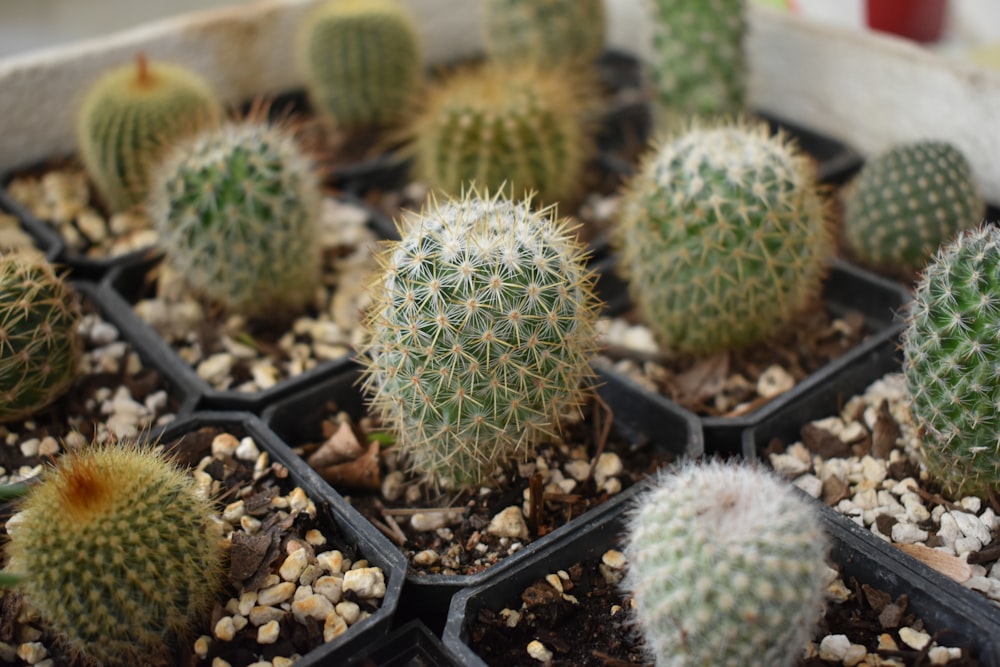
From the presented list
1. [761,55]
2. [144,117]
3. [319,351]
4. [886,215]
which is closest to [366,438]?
[319,351]

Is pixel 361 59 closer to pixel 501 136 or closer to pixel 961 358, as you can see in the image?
pixel 501 136

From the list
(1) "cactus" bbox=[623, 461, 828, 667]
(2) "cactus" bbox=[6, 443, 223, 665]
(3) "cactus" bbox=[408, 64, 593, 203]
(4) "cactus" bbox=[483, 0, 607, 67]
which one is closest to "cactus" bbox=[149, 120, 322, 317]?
(3) "cactus" bbox=[408, 64, 593, 203]

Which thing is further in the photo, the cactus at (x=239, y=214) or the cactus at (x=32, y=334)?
the cactus at (x=239, y=214)

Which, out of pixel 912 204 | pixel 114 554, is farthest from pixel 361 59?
pixel 114 554

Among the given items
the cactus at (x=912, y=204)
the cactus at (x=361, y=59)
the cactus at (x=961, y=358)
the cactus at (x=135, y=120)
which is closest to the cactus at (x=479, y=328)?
the cactus at (x=961, y=358)

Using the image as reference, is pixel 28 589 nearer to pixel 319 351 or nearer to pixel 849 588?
pixel 319 351

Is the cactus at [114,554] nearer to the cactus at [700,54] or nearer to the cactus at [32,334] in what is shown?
the cactus at [32,334]

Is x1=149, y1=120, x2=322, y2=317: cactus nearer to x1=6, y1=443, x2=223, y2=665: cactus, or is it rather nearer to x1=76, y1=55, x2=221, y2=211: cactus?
x1=76, y1=55, x2=221, y2=211: cactus
